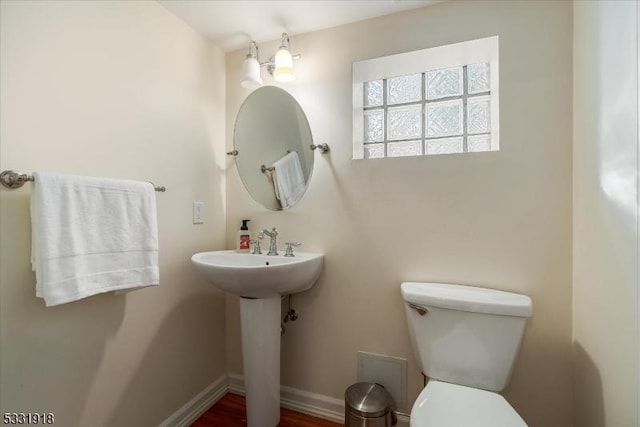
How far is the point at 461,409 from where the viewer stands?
884 mm

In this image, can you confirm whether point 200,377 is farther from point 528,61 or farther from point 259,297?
point 528,61

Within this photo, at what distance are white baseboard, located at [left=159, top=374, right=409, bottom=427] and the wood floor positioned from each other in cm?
2

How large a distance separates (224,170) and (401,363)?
141 centimetres

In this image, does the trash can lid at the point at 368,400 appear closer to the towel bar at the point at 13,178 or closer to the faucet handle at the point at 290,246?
the faucet handle at the point at 290,246

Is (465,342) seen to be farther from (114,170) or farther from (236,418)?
(114,170)

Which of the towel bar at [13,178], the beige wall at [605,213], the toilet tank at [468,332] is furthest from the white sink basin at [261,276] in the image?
the beige wall at [605,213]

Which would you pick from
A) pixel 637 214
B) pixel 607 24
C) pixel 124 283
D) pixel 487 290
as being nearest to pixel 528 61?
pixel 607 24

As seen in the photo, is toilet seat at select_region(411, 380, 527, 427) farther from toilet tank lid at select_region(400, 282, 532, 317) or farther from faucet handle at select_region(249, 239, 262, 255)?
faucet handle at select_region(249, 239, 262, 255)

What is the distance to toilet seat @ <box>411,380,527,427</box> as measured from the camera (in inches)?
32.6

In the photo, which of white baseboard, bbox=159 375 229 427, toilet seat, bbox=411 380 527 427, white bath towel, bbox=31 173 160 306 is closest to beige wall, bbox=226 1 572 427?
white baseboard, bbox=159 375 229 427

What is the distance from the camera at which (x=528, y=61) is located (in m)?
1.18

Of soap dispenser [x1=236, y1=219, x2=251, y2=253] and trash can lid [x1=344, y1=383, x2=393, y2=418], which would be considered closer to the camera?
trash can lid [x1=344, y1=383, x2=393, y2=418]

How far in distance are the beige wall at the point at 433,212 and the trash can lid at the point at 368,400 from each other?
0.43ft

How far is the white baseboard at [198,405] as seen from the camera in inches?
53.7
